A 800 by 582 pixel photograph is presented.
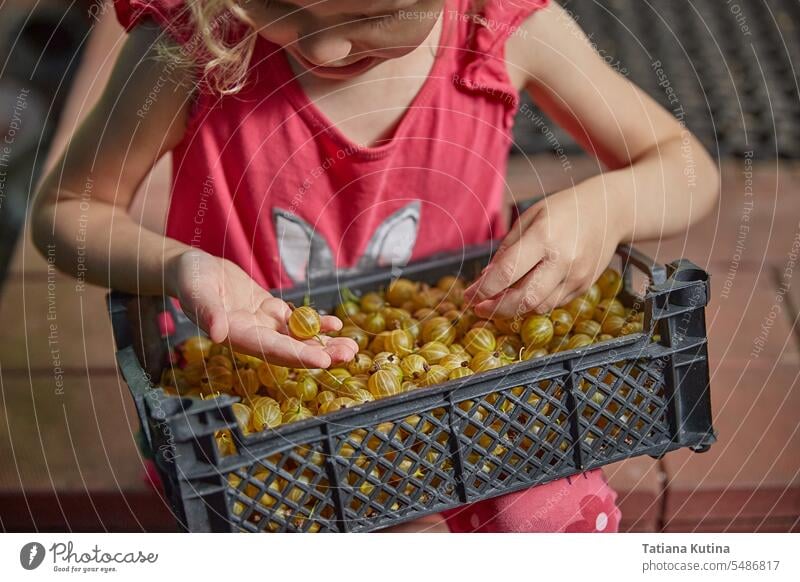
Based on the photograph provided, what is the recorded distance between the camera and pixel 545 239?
1.52 feet

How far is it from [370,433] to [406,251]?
27 cm

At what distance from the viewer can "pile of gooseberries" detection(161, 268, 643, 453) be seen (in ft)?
1.41

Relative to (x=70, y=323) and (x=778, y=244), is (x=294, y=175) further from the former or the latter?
(x=778, y=244)

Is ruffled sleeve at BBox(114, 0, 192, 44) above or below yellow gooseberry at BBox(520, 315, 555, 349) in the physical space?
above

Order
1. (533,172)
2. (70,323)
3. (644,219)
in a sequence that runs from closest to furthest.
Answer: (644,219) → (70,323) → (533,172)

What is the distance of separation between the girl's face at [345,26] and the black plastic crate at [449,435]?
7.6 inches

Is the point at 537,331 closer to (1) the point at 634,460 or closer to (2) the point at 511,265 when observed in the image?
(2) the point at 511,265

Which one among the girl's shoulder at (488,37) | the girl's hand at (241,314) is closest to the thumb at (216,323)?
the girl's hand at (241,314)

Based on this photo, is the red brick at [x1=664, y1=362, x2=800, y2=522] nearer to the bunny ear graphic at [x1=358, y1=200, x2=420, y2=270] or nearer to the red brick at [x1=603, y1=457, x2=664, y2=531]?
the red brick at [x1=603, y1=457, x2=664, y2=531]

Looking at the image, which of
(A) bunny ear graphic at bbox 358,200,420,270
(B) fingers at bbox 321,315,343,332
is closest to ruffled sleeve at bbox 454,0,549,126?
(A) bunny ear graphic at bbox 358,200,420,270

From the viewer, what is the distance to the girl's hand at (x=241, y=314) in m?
0.40
